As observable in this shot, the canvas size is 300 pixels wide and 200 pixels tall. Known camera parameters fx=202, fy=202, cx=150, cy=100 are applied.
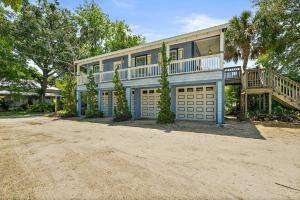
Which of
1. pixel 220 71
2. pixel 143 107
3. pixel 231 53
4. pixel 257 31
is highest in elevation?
pixel 257 31

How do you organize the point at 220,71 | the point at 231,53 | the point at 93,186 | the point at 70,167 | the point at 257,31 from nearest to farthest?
the point at 93,186
the point at 70,167
the point at 220,71
the point at 257,31
the point at 231,53

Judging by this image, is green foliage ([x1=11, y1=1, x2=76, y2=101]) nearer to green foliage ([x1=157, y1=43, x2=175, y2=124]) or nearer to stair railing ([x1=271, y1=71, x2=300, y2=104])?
green foliage ([x1=157, y1=43, x2=175, y2=124])

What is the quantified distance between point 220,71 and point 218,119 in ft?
9.03

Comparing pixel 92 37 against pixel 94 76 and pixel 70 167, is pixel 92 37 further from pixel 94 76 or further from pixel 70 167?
pixel 70 167

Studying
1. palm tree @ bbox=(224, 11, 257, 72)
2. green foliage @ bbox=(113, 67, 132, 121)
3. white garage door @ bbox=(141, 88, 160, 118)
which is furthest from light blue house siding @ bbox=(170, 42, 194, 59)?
palm tree @ bbox=(224, 11, 257, 72)

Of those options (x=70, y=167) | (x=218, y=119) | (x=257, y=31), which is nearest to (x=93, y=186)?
(x=70, y=167)

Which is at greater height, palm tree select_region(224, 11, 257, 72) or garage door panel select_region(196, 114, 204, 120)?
palm tree select_region(224, 11, 257, 72)

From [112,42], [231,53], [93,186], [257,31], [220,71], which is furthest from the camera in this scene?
[112,42]

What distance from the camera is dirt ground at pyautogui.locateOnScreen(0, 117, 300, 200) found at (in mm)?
3557

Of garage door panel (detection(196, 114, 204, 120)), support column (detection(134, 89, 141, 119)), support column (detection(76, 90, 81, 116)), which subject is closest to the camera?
garage door panel (detection(196, 114, 204, 120))

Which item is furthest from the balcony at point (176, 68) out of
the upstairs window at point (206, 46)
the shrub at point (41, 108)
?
the shrub at point (41, 108)

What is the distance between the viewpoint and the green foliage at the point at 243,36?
61.0 feet

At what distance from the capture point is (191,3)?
38.3 feet

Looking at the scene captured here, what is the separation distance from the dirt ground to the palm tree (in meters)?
13.7
